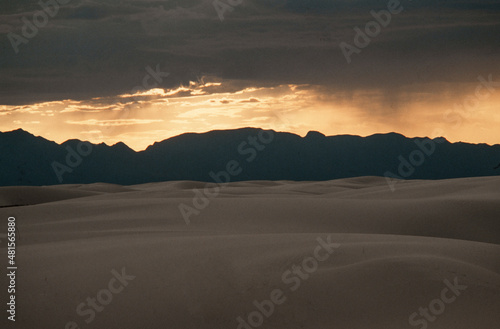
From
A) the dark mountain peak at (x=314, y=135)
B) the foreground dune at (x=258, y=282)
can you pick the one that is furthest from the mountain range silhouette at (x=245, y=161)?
the foreground dune at (x=258, y=282)

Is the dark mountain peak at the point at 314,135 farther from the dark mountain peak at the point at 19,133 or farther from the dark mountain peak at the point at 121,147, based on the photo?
the dark mountain peak at the point at 19,133

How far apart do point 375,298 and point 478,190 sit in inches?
332

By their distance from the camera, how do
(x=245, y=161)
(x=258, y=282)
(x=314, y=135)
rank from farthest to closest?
(x=314, y=135), (x=245, y=161), (x=258, y=282)

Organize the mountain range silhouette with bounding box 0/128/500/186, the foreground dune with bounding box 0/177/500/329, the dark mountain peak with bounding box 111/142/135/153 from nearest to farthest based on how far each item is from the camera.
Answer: the foreground dune with bounding box 0/177/500/329, the mountain range silhouette with bounding box 0/128/500/186, the dark mountain peak with bounding box 111/142/135/153

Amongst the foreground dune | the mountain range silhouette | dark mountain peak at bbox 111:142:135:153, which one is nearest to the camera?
the foreground dune

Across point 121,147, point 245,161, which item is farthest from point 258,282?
point 121,147

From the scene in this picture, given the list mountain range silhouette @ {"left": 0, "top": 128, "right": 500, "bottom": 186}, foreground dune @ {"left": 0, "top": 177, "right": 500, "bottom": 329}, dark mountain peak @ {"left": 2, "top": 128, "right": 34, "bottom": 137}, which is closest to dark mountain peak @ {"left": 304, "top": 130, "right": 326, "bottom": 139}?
mountain range silhouette @ {"left": 0, "top": 128, "right": 500, "bottom": 186}

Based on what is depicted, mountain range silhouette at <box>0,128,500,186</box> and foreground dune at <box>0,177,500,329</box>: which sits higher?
mountain range silhouette at <box>0,128,500,186</box>

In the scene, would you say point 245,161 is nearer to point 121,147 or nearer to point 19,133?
point 121,147

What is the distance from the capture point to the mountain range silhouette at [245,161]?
7969 centimetres

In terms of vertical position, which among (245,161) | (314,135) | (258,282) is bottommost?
(258,282)

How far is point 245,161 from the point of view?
8662 cm

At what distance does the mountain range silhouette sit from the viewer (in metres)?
79.7

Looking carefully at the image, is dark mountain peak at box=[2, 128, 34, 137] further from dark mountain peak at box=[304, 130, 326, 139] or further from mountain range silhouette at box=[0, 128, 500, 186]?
dark mountain peak at box=[304, 130, 326, 139]
